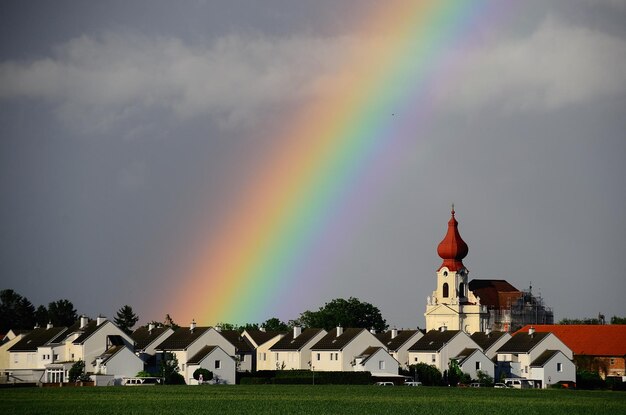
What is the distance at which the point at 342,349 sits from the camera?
108438 millimetres

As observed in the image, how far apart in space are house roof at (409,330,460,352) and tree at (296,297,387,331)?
42350 millimetres

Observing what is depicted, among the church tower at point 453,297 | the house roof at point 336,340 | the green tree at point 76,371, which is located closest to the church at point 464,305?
the church tower at point 453,297

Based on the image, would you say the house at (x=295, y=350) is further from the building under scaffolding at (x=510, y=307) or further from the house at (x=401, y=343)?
the building under scaffolding at (x=510, y=307)

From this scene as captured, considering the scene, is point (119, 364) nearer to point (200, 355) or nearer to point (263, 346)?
point (200, 355)

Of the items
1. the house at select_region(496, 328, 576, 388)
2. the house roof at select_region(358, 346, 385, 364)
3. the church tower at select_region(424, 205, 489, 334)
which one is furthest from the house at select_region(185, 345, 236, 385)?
the church tower at select_region(424, 205, 489, 334)

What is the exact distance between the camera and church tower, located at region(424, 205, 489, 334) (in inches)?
6024

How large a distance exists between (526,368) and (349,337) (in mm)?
17792

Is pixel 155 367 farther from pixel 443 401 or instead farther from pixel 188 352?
pixel 443 401

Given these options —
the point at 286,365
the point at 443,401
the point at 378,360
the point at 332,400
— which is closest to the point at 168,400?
the point at 332,400

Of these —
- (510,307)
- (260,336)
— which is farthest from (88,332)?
(510,307)

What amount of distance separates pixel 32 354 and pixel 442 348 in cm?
4129

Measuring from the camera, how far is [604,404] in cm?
5797

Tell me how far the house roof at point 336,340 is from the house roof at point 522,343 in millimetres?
14722

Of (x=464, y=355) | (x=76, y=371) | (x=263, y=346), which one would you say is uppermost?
(x=263, y=346)
